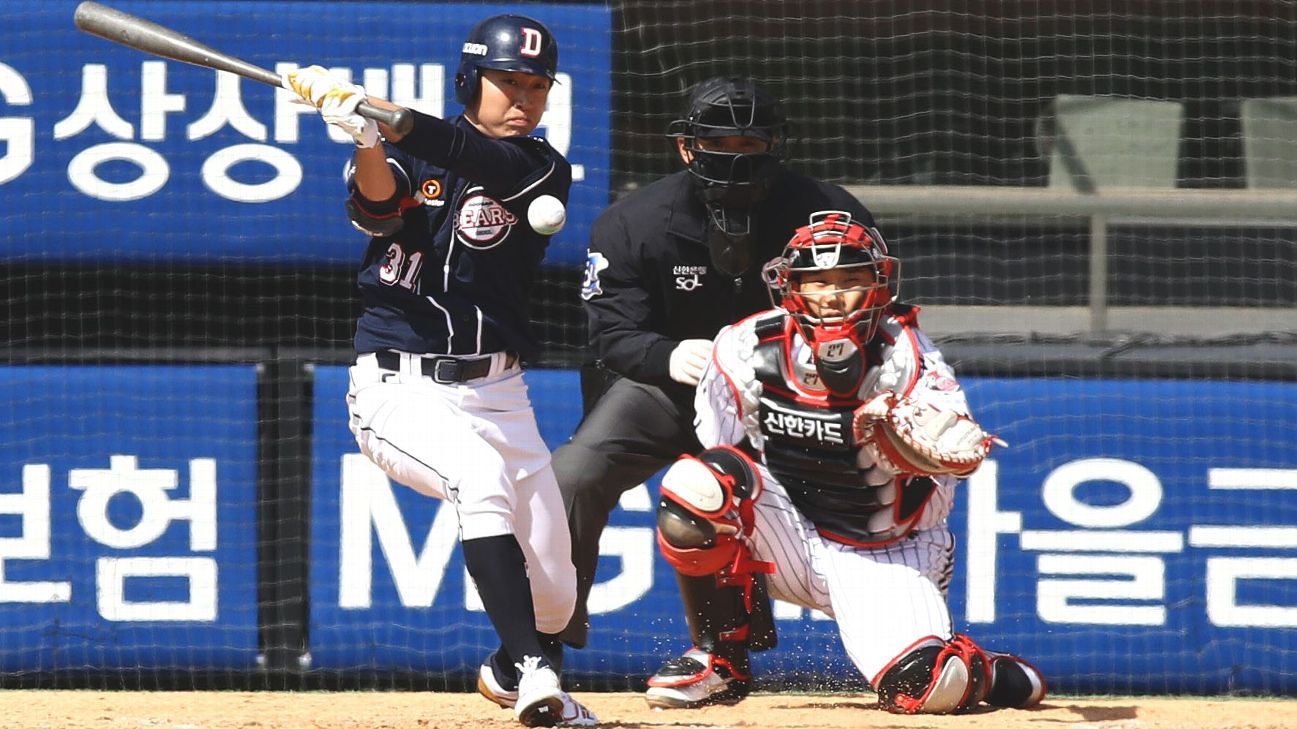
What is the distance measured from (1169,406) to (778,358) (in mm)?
1926

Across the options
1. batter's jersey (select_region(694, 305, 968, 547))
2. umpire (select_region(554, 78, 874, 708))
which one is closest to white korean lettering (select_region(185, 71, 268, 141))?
umpire (select_region(554, 78, 874, 708))

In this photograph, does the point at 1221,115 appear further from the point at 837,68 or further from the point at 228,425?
the point at 228,425

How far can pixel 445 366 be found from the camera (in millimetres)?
4234

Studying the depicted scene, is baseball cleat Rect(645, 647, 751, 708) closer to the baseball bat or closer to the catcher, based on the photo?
the catcher

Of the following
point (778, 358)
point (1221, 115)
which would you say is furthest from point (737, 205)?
point (1221, 115)

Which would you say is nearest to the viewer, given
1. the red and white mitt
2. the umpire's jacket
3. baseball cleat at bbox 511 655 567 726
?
baseball cleat at bbox 511 655 567 726

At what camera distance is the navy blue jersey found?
4.22 m

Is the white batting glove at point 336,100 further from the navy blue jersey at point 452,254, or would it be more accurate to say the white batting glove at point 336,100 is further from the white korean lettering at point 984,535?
the white korean lettering at point 984,535

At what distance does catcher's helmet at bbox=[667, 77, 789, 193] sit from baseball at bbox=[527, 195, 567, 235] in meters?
0.76

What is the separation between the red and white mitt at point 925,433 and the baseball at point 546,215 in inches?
30.8

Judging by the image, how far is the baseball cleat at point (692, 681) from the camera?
4668mm

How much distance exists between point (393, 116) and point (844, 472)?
1.35 m

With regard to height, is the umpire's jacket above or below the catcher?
above

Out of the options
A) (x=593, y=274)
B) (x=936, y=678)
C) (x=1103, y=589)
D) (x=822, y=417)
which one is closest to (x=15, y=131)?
(x=593, y=274)
